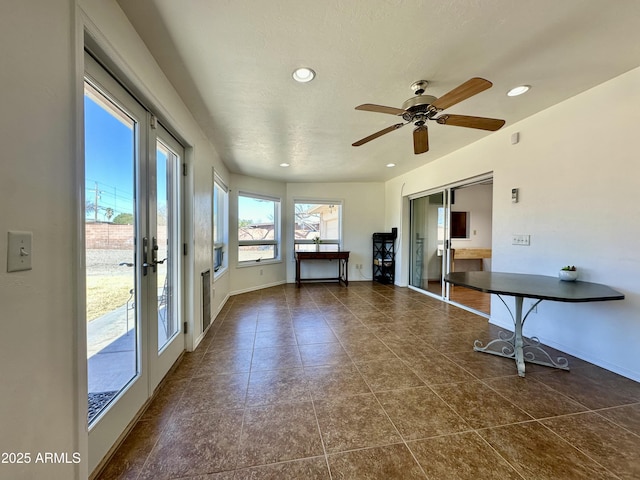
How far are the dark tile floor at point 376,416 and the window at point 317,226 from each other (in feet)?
10.7

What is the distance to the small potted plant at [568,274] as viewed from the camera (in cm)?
226

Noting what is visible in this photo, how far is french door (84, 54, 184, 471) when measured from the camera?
1.24 m

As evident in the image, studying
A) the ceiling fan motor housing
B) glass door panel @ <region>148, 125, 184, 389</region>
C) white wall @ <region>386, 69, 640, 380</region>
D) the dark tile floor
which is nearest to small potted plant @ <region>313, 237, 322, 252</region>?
the dark tile floor

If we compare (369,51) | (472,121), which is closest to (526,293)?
(472,121)

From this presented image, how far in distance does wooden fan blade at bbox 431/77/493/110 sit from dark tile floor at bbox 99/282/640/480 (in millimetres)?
2025

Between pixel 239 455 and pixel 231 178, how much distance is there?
4.33 meters

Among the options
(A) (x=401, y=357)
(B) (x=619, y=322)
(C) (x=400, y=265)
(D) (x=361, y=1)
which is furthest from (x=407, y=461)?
(C) (x=400, y=265)

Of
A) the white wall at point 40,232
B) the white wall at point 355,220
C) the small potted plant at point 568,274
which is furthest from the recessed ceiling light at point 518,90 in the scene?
the white wall at point 355,220

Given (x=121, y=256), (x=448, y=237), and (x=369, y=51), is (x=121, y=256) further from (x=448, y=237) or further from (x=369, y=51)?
(x=448, y=237)

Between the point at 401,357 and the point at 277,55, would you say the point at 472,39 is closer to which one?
the point at 277,55

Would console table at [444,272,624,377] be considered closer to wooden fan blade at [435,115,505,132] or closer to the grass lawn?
wooden fan blade at [435,115,505,132]

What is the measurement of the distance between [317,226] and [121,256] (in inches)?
184

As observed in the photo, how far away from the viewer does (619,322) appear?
2.07m

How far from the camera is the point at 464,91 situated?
63.0 inches
